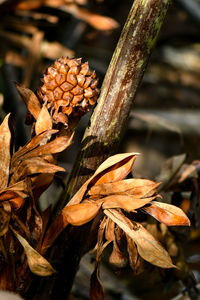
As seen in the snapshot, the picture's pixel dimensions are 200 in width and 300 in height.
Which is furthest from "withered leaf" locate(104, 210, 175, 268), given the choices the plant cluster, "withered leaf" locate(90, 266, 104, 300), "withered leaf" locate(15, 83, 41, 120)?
"withered leaf" locate(15, 83, 41, 120)

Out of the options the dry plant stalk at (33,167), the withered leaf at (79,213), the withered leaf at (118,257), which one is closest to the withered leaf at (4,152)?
the dry plant stalk at (33,167)

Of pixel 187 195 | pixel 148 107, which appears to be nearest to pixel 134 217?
pixel 187 195

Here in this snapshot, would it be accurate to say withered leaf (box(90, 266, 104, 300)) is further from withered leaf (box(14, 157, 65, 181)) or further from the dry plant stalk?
withered leaf (box(14, 157, 65, 181))

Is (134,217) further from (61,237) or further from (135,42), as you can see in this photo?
(135,42)

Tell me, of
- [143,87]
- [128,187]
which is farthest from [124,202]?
[143,87]

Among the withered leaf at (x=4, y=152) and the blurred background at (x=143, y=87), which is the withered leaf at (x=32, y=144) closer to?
the withered leaf at (x=4, y=152)
